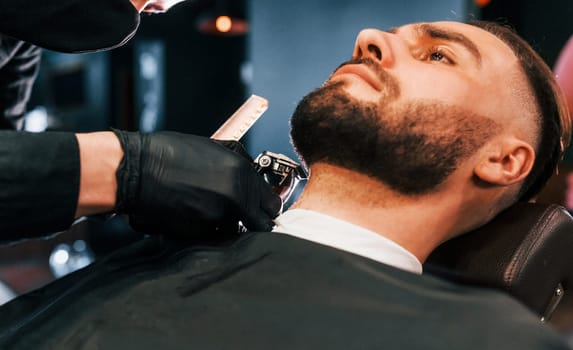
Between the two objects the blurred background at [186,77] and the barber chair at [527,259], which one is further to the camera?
the blurred background at [186,77]

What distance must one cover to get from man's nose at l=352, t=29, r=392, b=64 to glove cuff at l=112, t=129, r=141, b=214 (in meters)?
0.58

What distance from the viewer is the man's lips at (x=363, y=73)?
126 centimetres

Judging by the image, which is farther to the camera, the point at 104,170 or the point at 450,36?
the point at 450,36

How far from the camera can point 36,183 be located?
101cm

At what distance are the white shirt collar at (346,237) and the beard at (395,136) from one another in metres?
0.13

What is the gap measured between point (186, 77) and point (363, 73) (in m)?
4.49

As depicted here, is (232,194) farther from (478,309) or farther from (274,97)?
(274,97)

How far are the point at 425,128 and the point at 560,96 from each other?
45 cm

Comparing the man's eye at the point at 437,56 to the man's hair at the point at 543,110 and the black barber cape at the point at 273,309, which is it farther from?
the black barber cape at the point at 273,309

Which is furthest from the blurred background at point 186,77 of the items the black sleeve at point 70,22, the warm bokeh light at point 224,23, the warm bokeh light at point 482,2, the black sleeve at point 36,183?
the black sleeve at point 36,183

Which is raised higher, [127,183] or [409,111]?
[409,111]

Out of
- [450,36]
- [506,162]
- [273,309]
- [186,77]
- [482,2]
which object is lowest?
[186,77]

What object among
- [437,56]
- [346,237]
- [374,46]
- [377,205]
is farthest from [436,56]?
[346,237]

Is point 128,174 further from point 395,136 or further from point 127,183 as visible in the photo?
point 395,136
